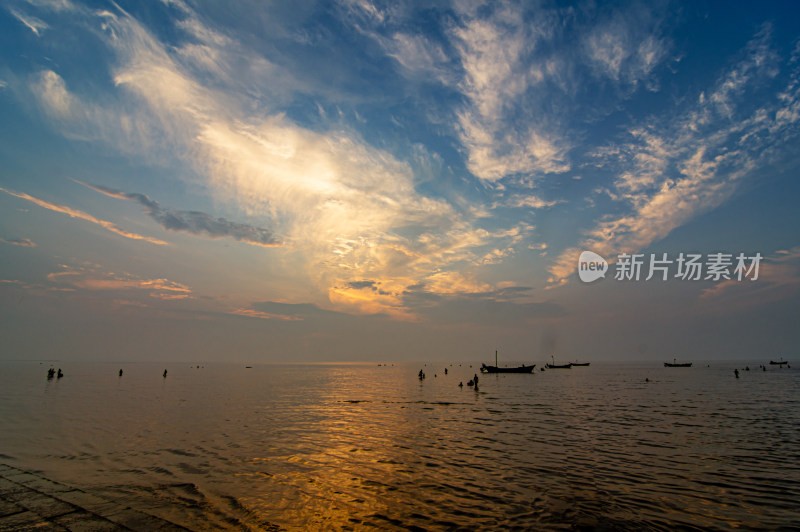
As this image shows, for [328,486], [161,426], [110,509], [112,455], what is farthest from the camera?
[161,426]

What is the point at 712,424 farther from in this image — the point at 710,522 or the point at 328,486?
the point at 328,486

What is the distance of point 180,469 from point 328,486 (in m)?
8.34

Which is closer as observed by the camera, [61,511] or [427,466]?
[61,511]

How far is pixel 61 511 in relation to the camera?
13062 mm

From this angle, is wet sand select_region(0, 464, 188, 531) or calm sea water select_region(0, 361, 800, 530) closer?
wet sand select_region(0, 464, 188, 531)

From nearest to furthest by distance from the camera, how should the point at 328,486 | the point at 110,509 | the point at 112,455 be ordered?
1. the point at 110,509
2. the point at 328,486
3. the point at 112,455

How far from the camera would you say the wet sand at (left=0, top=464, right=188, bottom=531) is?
467 inches

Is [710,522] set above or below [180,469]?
above

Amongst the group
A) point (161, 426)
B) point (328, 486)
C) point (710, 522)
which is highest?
point (710, 522)

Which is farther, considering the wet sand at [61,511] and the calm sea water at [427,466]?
the calm sea water at [427,466]

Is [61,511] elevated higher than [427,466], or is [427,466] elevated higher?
[61,511]

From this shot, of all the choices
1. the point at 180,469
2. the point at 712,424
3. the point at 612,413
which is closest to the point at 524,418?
the point at 612,413

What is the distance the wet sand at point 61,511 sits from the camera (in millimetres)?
11859

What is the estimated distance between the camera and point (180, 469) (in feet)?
66.3
